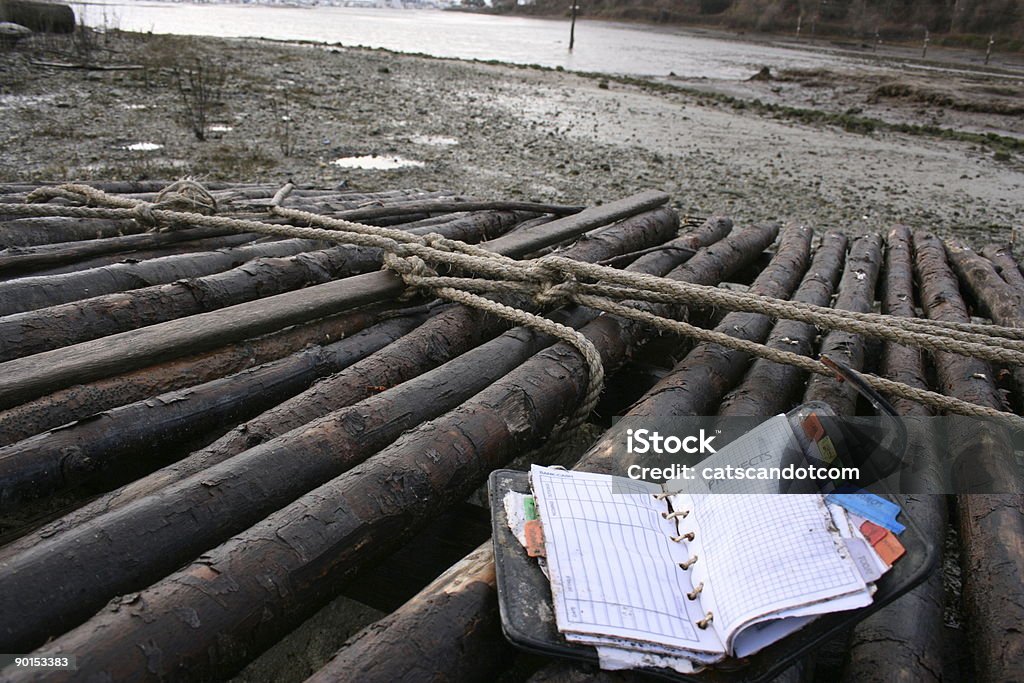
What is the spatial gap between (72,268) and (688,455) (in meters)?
2.71

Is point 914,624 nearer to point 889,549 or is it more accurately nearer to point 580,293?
point 889,549

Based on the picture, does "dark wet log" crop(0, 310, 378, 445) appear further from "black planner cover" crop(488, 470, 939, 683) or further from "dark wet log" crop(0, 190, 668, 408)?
"black planner cover" crop(488, 470, 939, 683)

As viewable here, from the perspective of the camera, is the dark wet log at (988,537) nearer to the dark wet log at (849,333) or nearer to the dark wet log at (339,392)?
the dark wet log at (849,333)

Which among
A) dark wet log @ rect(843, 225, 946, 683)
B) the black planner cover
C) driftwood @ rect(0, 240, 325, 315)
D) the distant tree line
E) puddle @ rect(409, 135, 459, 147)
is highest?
the distant tree line

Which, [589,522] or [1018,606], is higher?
[589,522]

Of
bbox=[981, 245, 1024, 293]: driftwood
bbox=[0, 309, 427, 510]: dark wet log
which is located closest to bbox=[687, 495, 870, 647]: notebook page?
bbox=[0, 309, 427, 510]: dark wet log

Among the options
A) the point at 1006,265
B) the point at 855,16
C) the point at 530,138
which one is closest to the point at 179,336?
the point at 1006,265

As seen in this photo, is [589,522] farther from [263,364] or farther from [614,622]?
[263,364]

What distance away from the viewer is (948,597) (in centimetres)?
227

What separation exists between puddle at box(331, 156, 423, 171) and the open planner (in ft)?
25.8

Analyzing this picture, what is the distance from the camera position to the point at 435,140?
10586 millimetres

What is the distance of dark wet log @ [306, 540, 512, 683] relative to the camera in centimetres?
127

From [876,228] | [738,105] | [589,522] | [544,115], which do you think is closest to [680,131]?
[544,115]

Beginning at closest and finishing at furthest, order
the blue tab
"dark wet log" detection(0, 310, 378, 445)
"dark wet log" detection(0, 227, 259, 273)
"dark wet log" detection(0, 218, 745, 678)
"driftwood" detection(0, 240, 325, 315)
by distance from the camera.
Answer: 1. "dark wet log" detection(0, 218, 745, 678)
2. the blue tab
3. "dark wet log" detection(0, 310, 378, 445)
4. "driftwood" detection(0, 240, 325, 315)
5. "dark wet log" detection(0, 227, 259, 273)
